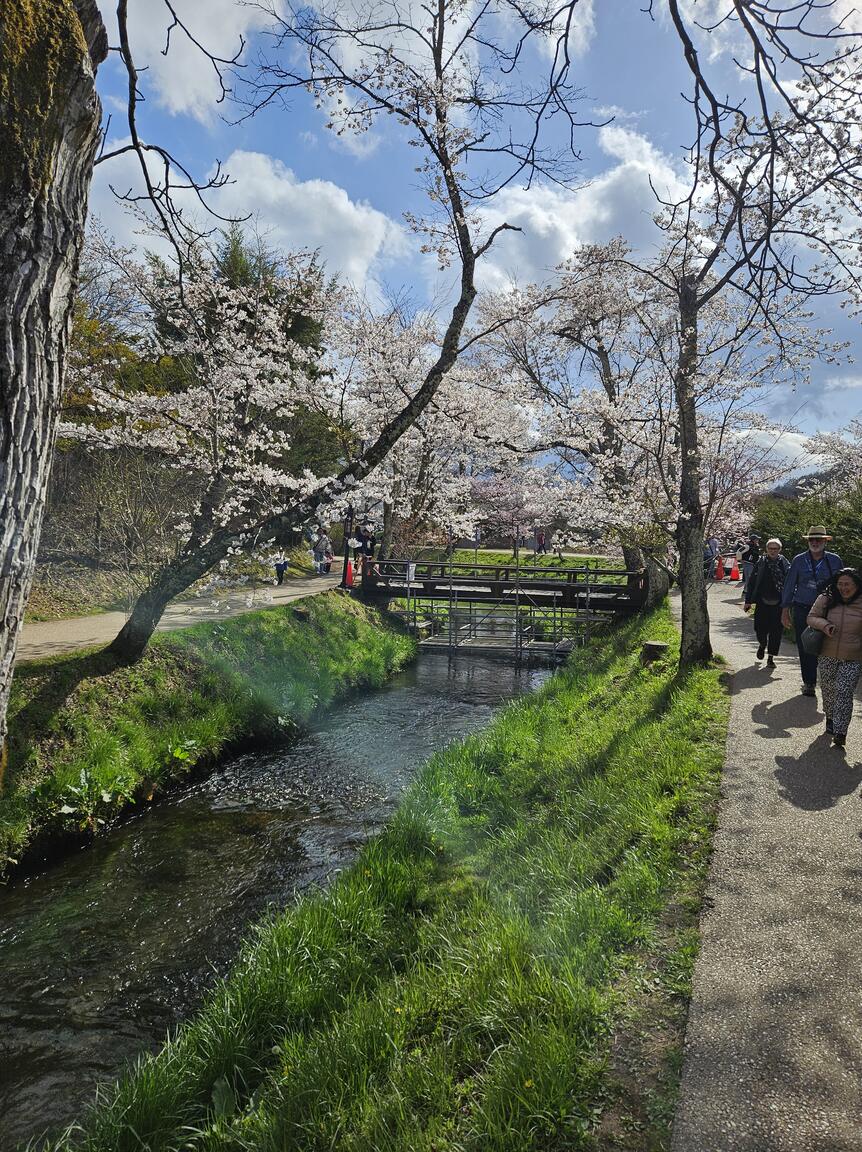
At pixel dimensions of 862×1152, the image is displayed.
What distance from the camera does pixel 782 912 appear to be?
333 cm

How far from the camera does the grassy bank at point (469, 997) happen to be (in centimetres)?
244

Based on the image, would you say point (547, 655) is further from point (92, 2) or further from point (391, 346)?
point (92, 2)

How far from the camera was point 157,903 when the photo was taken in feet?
17.3

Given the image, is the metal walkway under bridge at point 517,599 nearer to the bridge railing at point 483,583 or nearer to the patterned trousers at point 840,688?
the bridge railing at point 483,583

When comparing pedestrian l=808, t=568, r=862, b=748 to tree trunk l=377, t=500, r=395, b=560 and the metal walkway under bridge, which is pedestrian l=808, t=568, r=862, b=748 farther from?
tree trunk l=377, t=500, r=395, b=560

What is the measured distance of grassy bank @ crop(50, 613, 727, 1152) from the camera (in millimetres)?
2441

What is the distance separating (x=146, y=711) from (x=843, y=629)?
7690mm

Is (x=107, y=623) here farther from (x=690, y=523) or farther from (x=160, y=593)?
(x=690, y=523)

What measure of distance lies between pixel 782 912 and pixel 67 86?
4424 millimetres

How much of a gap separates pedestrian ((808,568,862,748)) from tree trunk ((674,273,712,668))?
3.17 metres

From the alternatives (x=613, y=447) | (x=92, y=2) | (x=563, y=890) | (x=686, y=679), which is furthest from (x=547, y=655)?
(x=92, y=2)

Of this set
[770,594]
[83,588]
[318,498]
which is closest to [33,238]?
[318,498]

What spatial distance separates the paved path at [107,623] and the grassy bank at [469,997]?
5175mm

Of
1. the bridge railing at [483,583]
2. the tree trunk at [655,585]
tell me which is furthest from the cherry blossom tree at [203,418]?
the tree trunk at [655,585]
